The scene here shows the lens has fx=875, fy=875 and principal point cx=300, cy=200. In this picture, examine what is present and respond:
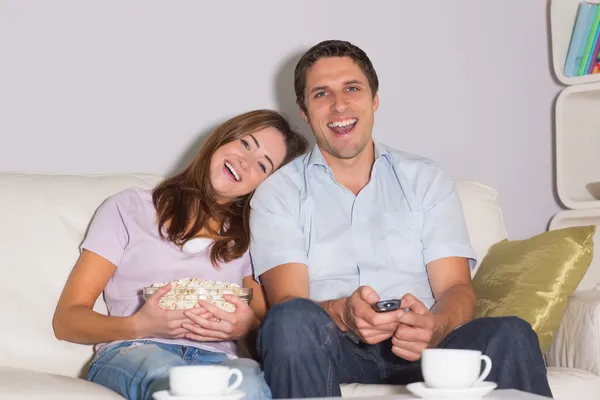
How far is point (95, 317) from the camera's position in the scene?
2.10 metres

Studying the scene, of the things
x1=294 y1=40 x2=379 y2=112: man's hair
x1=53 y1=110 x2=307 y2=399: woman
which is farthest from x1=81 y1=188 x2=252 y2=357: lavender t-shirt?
x1=294 y1=40 x2=379 y2=112: man's hair

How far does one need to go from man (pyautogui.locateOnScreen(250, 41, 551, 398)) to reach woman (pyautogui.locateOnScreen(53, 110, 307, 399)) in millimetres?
83

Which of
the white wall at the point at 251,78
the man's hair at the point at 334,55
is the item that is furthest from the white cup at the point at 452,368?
the white wall at the point at 251,78

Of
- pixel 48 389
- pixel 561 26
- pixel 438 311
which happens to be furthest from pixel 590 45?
pixel 48 389

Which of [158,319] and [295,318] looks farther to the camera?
[158,319]

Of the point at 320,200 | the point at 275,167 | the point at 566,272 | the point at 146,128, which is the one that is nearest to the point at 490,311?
the point at 566,272

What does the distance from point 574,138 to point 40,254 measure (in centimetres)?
198

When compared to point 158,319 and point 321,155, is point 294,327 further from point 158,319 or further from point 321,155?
point 321,155

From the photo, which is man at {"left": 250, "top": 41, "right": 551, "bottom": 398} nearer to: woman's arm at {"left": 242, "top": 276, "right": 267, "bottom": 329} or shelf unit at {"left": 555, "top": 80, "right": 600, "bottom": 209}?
woman's arm at {"left": 242, "top": 276, "right": 267, "bottom": 329}

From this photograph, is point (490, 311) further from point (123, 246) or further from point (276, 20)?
point (276, 20)

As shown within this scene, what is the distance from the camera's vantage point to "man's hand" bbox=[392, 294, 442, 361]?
1.91m

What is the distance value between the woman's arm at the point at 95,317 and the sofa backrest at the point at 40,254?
6 centimetres

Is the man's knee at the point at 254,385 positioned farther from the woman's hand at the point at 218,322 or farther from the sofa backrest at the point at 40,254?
the sofa backrest at the point at 40,254

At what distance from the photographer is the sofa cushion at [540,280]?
2.25 meters
